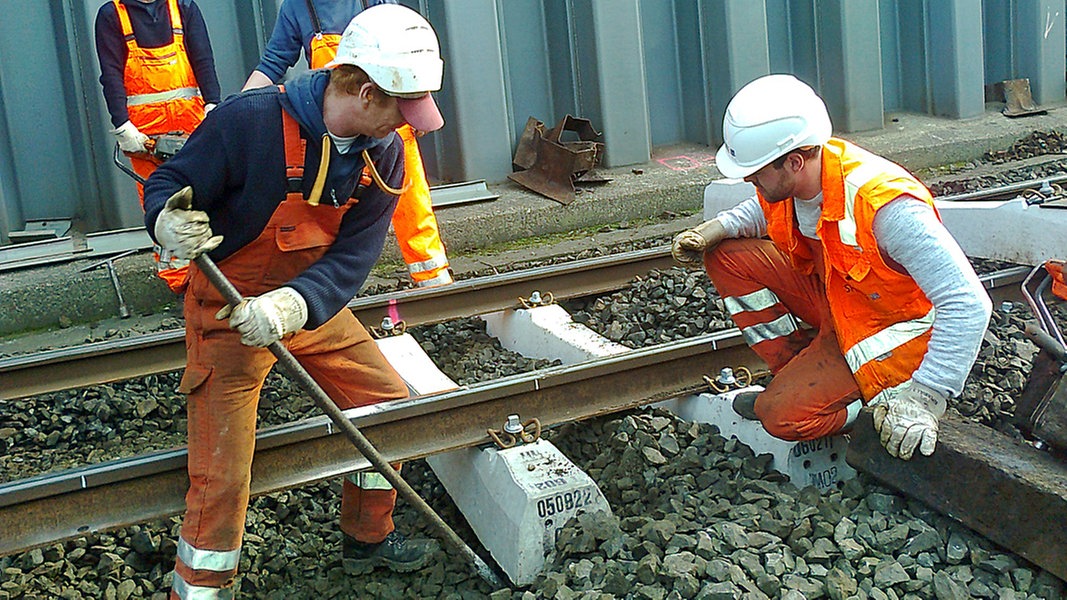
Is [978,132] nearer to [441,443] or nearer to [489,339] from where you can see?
[489,339]

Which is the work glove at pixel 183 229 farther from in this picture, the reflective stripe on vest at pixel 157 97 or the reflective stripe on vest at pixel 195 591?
the reflective stripe on vest at pixel 157 97

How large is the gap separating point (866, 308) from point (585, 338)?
1.49 metres

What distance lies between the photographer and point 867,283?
10.9ft

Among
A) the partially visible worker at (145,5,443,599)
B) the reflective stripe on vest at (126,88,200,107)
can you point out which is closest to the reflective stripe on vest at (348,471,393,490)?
the partially visible worker at (145,5,443,599)

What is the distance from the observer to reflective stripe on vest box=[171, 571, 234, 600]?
9.91 feet

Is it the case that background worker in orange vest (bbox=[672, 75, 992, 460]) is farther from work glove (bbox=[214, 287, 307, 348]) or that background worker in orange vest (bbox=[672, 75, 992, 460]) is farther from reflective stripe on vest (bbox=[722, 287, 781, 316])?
work glove (bbox=[214, 287, 307, 348])

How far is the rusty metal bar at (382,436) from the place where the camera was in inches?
124

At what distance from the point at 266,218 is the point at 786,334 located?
1981 mm

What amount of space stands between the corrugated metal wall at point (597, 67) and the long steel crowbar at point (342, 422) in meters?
4.92

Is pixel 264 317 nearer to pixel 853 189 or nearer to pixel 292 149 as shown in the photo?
pixel 292 149

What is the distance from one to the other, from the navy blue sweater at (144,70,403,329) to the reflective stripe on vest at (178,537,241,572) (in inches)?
28.0

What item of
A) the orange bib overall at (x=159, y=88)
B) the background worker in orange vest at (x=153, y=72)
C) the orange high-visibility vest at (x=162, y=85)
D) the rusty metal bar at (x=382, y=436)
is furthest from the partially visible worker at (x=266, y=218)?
the orange high-visibility vest at (x=162, y=85)

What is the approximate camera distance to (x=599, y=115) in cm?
871

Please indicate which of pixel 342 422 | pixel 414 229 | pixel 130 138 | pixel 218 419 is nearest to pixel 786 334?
pixel 342 422
